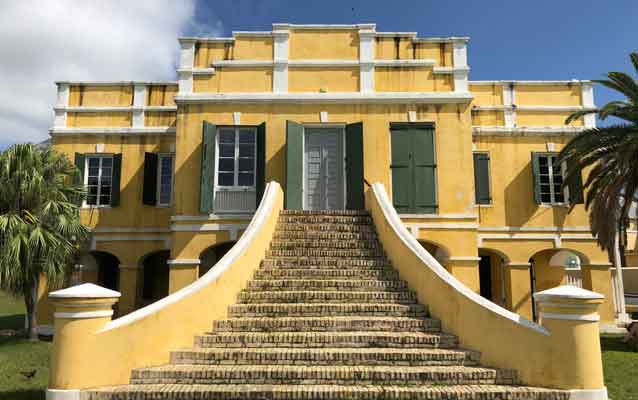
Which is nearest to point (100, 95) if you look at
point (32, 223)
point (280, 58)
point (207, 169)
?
point (32, 223)

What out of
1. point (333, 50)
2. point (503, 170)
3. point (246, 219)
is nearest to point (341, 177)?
point (246, 219)

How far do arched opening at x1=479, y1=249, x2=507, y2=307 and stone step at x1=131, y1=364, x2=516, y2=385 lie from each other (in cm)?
1079

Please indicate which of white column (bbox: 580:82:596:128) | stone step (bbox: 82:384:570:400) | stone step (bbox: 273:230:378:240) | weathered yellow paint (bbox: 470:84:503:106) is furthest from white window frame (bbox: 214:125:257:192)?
white column (bbox: 580:82:596:128)

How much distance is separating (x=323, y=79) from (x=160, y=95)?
585 cm

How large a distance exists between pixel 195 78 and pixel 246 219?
4097 millimetres

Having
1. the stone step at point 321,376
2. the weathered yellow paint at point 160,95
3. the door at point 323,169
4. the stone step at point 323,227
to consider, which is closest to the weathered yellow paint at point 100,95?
the weathered yellow paint at point 160,95

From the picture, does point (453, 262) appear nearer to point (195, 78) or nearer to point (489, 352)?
point (489, 352)

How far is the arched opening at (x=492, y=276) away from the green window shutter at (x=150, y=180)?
10.8 m

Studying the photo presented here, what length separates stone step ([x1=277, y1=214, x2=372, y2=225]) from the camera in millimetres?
10211

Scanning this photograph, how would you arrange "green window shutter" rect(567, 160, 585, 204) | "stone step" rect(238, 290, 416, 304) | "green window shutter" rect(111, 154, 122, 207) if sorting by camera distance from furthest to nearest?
"green window shutter" rect(111, 154, 122, 207)
"green window shutter" rect(567, 160, 585, 204)
"stone step" rect(238, 290, 416, 304)

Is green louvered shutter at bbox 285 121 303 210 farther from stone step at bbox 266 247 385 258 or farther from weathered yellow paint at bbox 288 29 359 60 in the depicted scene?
stone step at bbox 266 247 385 258

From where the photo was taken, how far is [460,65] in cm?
1234

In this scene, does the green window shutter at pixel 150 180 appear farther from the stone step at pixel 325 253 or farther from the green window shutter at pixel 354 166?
the stone step at pixel 325 253

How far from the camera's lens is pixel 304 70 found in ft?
40.9
